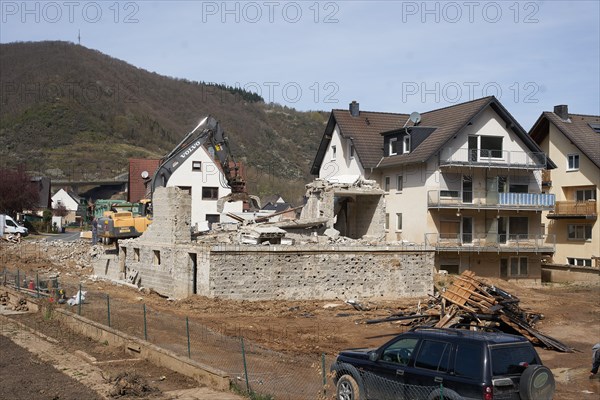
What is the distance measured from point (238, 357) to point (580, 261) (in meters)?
34.7

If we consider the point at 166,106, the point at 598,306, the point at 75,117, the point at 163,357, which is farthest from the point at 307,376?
the point at 166,106

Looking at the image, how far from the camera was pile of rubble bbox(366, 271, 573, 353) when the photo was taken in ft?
81.9

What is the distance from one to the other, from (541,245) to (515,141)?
261 inches

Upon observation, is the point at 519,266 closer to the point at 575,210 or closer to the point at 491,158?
the point at 575,210

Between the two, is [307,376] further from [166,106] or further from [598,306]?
[166,106]

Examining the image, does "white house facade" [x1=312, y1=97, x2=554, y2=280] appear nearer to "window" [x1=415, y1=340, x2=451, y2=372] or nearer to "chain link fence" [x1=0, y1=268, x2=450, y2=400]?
"chain link fence" [x1=0, y1=268, x2=450, y2=400]

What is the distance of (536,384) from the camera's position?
1173 cm

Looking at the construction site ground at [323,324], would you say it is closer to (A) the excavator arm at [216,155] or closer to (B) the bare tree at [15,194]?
(A) the excavator arm at [216,155]

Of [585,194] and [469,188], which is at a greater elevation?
[469,188]

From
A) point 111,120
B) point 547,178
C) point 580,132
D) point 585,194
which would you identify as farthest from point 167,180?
point 111,120

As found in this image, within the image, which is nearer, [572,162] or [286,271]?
[286,271]

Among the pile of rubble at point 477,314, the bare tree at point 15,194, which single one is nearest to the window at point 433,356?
the pile of rubble at point 477,314

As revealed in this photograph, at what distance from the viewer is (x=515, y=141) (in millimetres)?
44000

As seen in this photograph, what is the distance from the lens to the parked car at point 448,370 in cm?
1164
